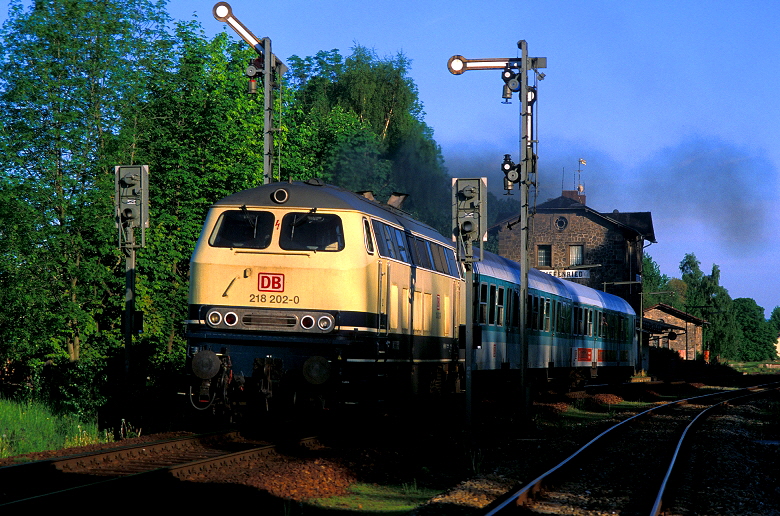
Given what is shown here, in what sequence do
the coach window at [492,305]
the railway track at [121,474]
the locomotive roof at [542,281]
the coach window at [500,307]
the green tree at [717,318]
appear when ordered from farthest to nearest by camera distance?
the green tree at [717,318]
the coach window at [500,307]
the locomotive roof at [542,281]
the coach window at [492,305]
the railway track at [121,474]

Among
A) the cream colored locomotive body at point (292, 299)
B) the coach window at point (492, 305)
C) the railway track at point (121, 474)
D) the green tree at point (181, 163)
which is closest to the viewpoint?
the railway track at point (121, 474)

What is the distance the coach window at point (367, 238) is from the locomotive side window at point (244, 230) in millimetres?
1252

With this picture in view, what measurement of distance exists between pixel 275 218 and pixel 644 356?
44.0 meters

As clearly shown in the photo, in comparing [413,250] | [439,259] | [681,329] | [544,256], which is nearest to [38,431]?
[413,250]

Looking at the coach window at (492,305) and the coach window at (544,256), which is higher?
the coach window at (544,256)

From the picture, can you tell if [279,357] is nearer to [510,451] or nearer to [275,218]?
[275,218]

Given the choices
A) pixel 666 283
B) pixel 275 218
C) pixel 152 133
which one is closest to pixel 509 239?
pixel 152 133

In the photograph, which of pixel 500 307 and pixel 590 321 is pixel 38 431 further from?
pixel 590 321

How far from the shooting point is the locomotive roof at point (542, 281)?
70.0 ft

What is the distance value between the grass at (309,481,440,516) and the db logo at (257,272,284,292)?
330 centimetres

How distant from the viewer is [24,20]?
1800 cm

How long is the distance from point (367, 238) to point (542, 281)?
1354cm

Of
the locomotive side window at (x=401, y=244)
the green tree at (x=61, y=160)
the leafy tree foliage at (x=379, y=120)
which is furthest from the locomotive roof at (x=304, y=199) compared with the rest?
the leafy tree foliage at (x=379, y=120)

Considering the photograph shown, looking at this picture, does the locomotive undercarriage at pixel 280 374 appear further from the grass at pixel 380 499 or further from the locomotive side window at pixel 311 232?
the grass at pixel 380 499
